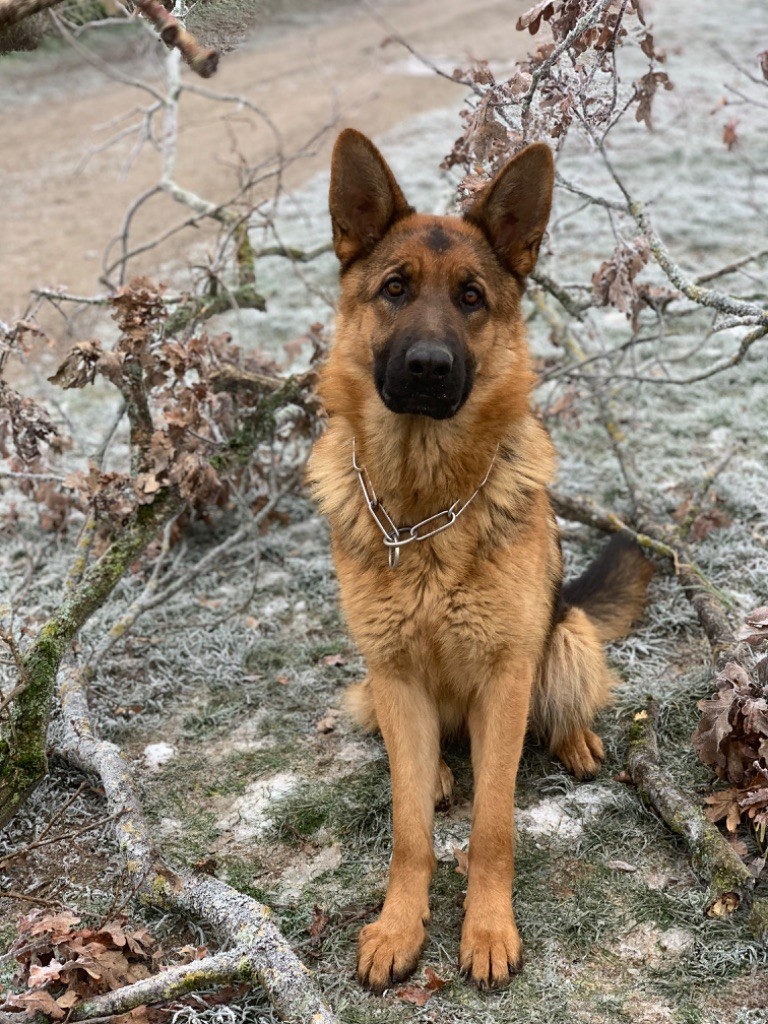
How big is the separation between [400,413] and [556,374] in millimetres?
2790

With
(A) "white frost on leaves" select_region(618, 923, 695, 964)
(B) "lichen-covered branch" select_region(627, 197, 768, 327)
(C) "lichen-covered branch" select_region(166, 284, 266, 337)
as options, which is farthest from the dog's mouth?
(C) "lichen-covered branch" select_region(166, 284, 266, 337)

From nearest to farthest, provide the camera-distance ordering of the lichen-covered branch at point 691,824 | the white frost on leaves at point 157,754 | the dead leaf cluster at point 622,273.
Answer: the lichen-covered branch at point 691,824
the white frost on leaves at point 157,754
the dead leaf cluster at point 622,273

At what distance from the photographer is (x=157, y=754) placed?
4.08m

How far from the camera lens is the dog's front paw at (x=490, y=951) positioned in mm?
2904

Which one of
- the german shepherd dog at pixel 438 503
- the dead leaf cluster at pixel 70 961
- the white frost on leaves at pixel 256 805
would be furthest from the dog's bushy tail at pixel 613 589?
the dead leaf cluster at pixel 70 961

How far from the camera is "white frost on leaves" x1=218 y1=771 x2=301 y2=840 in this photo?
364cm

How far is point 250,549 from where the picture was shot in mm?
5633

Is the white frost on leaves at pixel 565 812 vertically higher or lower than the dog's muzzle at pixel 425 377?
lower

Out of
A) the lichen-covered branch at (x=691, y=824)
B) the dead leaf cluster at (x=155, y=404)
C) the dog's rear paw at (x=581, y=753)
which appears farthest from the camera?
the dead leaf cluster at (x=155, y=404)

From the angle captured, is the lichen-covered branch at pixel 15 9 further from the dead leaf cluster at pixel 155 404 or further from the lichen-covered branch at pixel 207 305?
the lichen-covered branch at pixel 207 305

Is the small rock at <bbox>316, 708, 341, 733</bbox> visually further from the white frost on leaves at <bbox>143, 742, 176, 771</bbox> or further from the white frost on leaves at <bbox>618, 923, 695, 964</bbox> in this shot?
the white frost on leaves at <bbox>618, 923, 695, 964</bbox>

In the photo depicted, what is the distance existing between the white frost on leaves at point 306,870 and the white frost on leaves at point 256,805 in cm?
25

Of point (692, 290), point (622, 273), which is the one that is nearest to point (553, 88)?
point (622, 273)

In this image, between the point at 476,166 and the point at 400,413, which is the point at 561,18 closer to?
the point at 476,166
